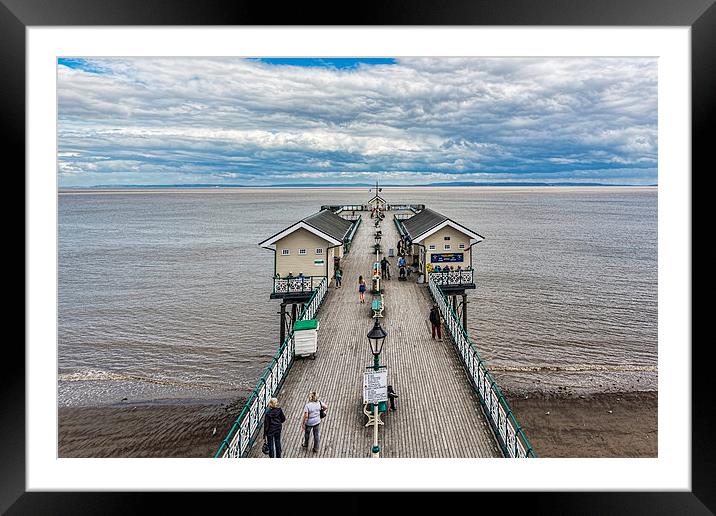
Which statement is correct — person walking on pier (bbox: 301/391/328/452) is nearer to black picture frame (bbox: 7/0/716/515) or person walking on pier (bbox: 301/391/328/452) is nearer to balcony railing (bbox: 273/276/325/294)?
black picture frame (bbox: 7/0/716/515)

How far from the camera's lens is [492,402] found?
8156mm

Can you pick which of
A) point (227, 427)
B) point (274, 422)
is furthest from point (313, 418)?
point (227, 427)

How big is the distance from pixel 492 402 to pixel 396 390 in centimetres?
211

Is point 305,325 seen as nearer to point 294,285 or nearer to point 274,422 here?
point 274,422

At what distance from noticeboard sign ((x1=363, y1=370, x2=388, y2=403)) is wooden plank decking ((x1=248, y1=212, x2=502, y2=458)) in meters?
0.58

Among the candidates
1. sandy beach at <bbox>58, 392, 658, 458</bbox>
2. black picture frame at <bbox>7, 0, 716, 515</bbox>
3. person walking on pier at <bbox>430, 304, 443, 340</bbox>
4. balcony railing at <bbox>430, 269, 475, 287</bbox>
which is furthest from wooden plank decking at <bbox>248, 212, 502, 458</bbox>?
sandy beach at <bbox>58, 392, 658, 458</bbox>

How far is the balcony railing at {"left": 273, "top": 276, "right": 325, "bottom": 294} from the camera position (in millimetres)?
17875

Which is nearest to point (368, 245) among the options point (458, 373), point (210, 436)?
point (210, 436)
